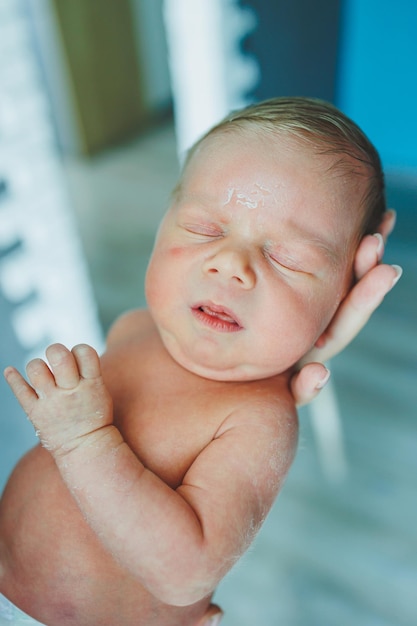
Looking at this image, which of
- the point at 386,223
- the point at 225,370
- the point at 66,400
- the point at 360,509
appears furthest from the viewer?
the point at 360,509

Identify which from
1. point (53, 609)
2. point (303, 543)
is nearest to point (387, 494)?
point (303, 543)

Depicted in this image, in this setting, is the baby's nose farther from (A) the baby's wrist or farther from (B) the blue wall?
(B) the blue wall

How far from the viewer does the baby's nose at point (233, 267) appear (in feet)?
1.91

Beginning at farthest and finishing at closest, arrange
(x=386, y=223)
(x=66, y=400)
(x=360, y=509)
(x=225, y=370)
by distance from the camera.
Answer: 1. (x=360, y=509)
2. (x=386, y=223)
3. (x=225, y=370)
4. (x=66, y=400)

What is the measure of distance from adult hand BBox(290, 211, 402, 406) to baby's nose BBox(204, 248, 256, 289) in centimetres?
15

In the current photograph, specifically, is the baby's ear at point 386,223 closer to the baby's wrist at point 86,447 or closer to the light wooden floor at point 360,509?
the light wooden floor at point 360,509

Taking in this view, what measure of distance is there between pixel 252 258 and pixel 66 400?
24cm

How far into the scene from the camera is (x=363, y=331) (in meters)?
1.27

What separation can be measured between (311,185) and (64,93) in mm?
2150

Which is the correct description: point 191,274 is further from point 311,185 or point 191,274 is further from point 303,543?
point 303,543

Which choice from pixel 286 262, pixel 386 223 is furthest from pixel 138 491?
pixel 386 223

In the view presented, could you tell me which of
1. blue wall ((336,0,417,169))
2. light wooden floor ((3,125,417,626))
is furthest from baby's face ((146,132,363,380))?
blue wall ((336,0,417,169))

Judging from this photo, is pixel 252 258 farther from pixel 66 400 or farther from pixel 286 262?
pixel 66 400

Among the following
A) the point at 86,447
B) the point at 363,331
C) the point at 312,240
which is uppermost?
the point at 312,240
